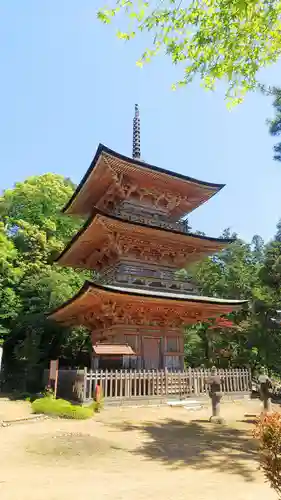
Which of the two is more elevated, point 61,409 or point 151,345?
point 151,345

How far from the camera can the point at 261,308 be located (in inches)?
957

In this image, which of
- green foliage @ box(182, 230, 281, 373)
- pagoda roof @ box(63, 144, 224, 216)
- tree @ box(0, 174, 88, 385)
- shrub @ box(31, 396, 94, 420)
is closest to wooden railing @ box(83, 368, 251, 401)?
shrub @ box(31, 396, 94, 420)

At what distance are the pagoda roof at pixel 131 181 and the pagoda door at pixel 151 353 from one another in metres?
7.96

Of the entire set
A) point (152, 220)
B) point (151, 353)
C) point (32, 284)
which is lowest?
point (151, 353)

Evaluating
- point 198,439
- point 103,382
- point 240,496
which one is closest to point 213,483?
point 240,496

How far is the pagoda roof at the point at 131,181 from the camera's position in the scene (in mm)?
16875

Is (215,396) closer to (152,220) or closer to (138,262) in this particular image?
(138,262)

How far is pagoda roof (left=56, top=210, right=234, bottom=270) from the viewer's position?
15.8 metres

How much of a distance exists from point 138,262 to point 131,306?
274 centimetres

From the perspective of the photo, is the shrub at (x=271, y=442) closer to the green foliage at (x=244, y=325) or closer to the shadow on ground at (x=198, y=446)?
the shadow on ground at (x=198, y=446)

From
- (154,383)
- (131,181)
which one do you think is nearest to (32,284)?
(131,181)

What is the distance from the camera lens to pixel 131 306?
15547 mm

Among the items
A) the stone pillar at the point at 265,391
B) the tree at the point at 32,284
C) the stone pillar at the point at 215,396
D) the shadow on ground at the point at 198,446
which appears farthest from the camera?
the tree at the point at 32,284

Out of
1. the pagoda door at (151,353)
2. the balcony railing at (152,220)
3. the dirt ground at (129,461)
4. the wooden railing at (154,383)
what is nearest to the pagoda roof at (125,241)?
the balcony railing at (152,220)
